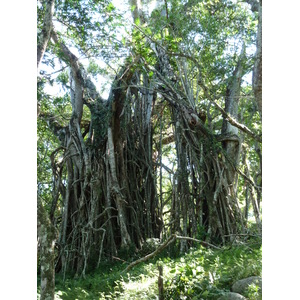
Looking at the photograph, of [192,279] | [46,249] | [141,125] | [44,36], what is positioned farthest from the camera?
[141,125]

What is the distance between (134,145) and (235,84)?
1.69 m

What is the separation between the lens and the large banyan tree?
5.77 m

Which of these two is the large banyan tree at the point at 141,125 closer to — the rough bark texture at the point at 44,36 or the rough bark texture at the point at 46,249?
the rough bark texture at the point at 44,36

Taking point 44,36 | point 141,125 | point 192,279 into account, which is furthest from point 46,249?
point 141,125

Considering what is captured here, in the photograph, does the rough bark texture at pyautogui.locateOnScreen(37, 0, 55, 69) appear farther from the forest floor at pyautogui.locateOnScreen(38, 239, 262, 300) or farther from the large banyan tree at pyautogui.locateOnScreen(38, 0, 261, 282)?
the forest floor at pyautogui.locateOnScreen(38, 239, 262, 300)

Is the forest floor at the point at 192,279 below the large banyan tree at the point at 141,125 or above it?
below

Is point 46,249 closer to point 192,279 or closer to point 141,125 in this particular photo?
point 192,279

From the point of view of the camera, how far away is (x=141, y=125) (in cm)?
703

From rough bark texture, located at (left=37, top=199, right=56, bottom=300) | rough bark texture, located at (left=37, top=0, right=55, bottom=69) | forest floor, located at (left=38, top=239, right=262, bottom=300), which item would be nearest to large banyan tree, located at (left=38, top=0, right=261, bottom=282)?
forest floor, located at (left=38, top=239, right=262, bottom=300)

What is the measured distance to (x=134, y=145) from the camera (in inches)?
269

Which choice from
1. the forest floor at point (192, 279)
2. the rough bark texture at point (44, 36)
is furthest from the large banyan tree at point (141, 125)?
the rough bark texture at point (44, 36)

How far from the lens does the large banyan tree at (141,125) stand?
18.9ft
